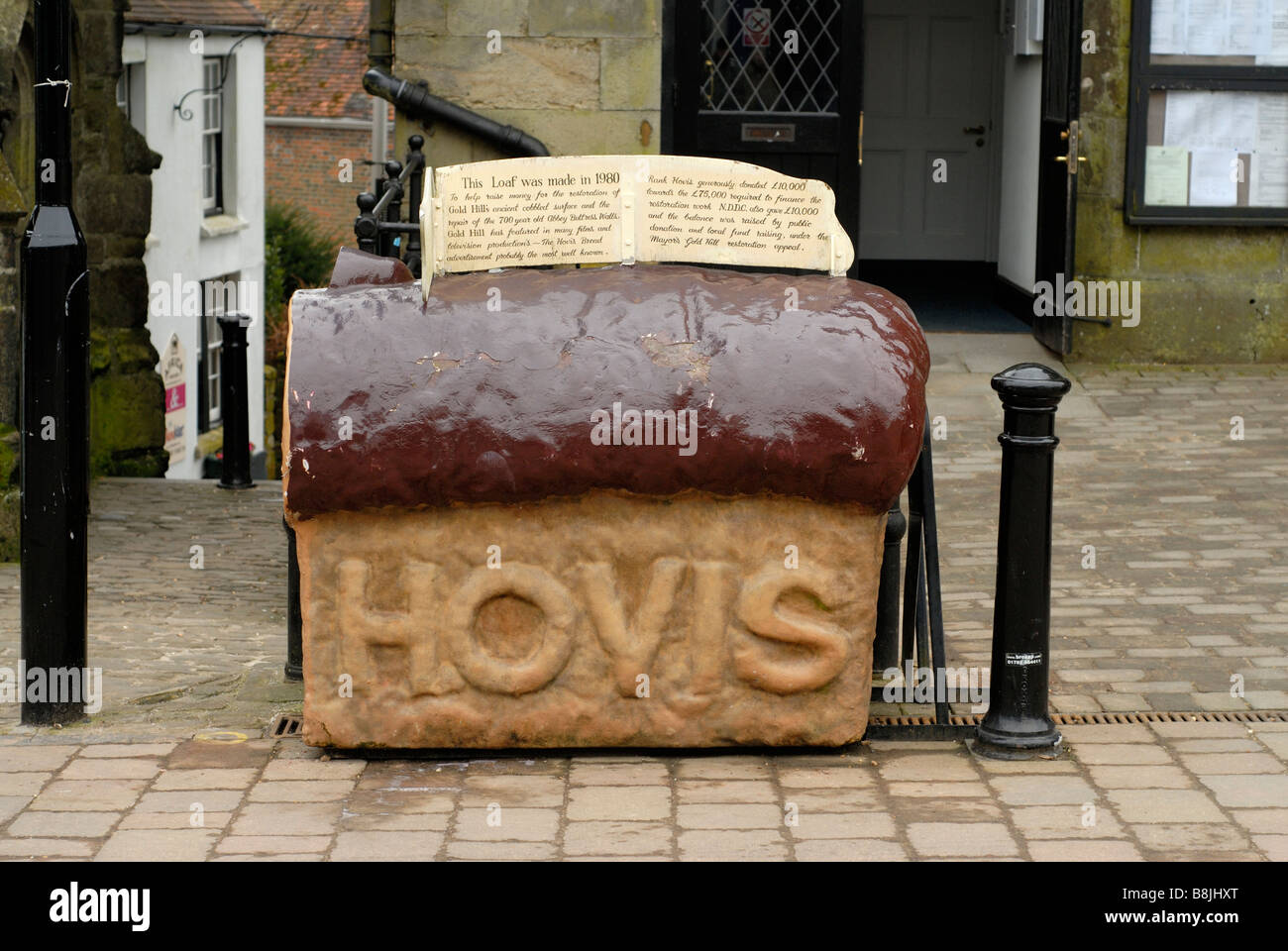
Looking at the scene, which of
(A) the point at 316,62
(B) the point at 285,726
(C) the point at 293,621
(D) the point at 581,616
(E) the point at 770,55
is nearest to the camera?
(D) the point at 581,616

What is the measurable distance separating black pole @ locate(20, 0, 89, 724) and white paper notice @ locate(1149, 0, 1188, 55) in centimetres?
703

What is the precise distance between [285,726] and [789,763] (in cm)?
146

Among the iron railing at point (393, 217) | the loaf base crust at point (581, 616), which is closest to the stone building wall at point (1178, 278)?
the iron railing at point (393, 217)

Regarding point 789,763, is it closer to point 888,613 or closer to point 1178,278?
point 888,613

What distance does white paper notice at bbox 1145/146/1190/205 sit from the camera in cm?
1023

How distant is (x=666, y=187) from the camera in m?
4.66

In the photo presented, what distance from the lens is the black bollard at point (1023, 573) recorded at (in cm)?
461

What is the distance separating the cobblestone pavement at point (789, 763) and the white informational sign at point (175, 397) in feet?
44.9

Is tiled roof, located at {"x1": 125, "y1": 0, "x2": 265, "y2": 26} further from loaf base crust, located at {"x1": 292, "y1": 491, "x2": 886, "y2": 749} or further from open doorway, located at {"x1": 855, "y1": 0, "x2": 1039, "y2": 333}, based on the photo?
loaf base crust, located at {"x1": 292, "y1": 491, "x2": 886, "y2": 749}

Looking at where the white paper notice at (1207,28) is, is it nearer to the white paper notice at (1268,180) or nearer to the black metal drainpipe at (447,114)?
the white paper notice at (1268,180)

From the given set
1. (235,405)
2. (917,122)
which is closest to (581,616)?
(235,405)

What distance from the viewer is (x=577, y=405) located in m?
4.36

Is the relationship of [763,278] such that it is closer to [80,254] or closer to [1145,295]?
[80,254]


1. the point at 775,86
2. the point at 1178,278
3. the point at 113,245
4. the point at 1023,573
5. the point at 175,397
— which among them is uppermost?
the point at 775,86
